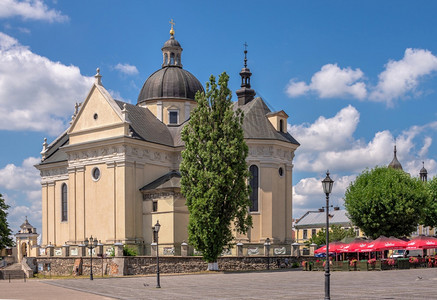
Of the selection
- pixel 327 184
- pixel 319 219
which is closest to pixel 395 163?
pixel 319 219

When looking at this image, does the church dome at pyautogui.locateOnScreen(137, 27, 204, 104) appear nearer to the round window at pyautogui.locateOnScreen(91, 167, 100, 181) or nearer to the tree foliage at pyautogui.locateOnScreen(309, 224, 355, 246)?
the round window at pyautogui.locateOnScreen(91, 167, 100, 181)

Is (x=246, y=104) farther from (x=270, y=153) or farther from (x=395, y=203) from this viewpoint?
(x=395, y=203)

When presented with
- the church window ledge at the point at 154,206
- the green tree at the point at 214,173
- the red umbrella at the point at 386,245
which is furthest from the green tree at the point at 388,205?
the church window ledge at the point at 154,206

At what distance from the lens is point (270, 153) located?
58.7m

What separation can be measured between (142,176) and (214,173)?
13099mm

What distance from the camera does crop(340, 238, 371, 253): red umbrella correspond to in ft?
168

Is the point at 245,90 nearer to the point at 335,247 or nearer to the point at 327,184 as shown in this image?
the point at 335,247

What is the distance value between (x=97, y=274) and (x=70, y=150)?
58.8 feet

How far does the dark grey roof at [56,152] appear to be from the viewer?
Answer: 69.0 m

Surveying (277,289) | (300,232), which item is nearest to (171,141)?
(277,289)

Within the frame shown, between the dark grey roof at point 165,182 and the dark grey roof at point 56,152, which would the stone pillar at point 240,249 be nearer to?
the dark grey roof at point 165,182

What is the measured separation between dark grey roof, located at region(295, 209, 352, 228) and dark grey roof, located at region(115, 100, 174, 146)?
200 feet

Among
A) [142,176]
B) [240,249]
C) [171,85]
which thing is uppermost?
[171,85]

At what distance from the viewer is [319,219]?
120188 mm
